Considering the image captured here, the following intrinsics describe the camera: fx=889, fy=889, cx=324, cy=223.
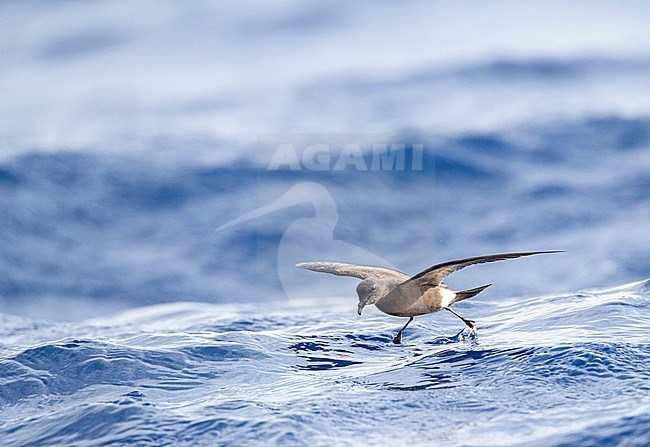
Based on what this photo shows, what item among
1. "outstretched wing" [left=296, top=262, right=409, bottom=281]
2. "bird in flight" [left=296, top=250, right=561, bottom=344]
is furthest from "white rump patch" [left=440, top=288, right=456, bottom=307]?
"outstretched wing" [left=296, top=262, right=409, bottom=281]

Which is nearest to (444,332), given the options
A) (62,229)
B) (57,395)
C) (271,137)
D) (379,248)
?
(57,395)

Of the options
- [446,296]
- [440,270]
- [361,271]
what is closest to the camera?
[440,270]

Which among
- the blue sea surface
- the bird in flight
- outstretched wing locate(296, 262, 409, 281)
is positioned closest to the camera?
the blue sea surface

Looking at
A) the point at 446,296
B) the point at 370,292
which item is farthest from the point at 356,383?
the point at 446,296

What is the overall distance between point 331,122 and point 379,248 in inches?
198

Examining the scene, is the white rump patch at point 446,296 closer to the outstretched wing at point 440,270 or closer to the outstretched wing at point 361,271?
the outstretched wing at point 440,270

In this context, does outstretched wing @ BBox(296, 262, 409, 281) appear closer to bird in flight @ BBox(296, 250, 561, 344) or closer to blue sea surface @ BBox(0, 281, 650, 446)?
bird in flight @ BBox(296, 250, 561, 344)

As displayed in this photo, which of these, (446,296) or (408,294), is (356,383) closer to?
(408,294)

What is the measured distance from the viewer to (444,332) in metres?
6.65

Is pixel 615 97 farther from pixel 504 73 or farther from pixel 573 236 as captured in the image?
pixel 573 236

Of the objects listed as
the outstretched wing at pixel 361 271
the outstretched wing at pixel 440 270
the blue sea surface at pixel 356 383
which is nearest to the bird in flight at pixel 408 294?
the outstretched wing at pixel 440 270

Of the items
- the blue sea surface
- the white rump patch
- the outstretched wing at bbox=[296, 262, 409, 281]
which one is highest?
Result: the outstretched wing at bbox=[296, 262, 409, 281]

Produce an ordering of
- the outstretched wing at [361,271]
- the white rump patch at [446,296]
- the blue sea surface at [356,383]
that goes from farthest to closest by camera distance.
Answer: the outstretched wing at [361,271] < the white rump patch at [446,296] < the blue sea surface at [356,383]

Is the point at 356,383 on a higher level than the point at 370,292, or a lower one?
lower
